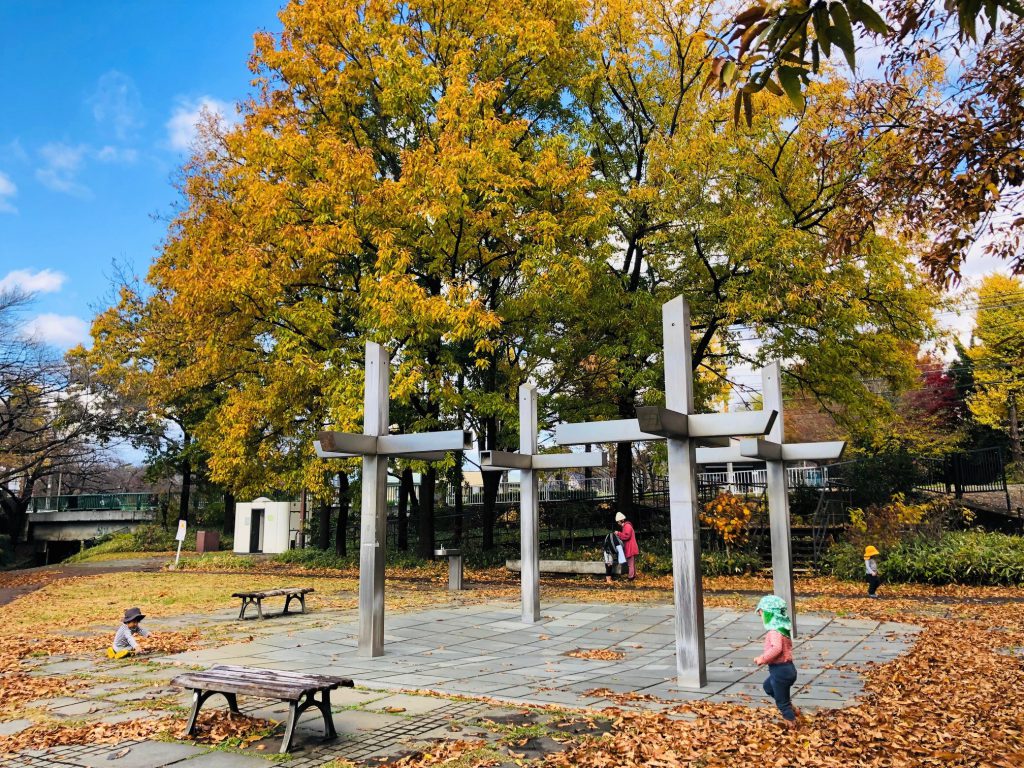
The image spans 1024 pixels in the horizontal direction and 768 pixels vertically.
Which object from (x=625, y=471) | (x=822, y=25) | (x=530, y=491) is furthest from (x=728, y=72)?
(x=625, y=471)

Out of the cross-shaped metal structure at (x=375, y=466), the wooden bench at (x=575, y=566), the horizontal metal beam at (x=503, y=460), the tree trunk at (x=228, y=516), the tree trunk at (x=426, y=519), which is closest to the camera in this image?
Answer: the cross-shaped metal structure at (x=375, y=466)

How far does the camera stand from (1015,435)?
29.5 m

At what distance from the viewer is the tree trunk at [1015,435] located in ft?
95.5

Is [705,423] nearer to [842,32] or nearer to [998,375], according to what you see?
[842,32]

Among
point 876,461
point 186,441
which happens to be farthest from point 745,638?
point 186,441

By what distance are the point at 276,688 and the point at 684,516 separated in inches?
170

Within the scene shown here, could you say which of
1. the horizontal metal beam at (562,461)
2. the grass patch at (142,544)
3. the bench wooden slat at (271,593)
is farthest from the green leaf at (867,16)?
the grass patch at (142,544)

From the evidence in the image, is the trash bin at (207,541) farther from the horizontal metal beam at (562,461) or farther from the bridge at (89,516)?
the horizontal metal beam at (562,461)

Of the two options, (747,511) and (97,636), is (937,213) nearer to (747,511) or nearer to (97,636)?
(97,636)

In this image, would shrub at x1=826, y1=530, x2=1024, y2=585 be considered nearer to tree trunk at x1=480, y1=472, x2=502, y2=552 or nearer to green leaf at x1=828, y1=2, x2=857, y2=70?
tree trunk at x1=480, y1=472, x2=502, y2=552

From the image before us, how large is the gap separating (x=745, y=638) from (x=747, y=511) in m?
9.56

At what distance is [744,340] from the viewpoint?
20.5 metres

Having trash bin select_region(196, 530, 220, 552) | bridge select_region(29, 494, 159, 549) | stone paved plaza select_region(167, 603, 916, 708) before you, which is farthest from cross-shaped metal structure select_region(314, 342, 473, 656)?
bridge select_region(29, 494, 159, 549)

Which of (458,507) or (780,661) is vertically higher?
(458,507)
